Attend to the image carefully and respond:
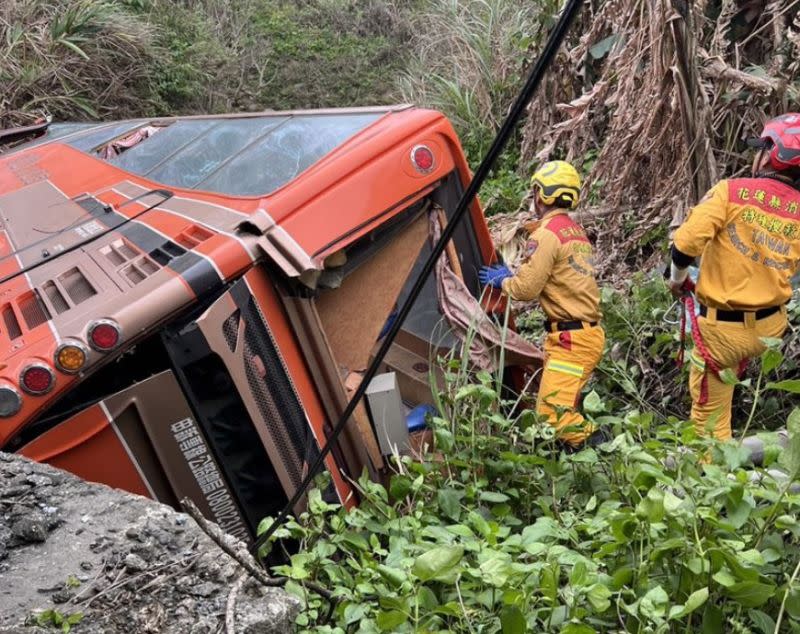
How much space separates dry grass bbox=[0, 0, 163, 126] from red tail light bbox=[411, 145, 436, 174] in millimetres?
8603

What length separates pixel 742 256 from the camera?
3803mm

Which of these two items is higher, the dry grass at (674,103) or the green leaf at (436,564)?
the green leaf at (436,564)

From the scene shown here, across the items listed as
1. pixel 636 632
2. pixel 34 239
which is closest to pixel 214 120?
pixel 34 239

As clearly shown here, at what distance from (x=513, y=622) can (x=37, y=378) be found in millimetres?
A: 1543

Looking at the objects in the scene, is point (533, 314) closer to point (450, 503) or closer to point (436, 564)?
point (450, 503)

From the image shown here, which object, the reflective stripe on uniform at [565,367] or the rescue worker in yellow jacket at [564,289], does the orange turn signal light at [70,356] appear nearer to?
the rescue worker in yellow jacket at [564,289]

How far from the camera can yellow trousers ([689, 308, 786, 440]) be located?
3.91 m

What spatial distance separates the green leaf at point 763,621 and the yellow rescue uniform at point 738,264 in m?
1.97

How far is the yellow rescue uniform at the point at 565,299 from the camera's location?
4184 mm

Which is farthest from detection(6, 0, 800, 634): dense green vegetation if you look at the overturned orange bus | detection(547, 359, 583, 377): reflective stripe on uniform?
the overturned orange bus

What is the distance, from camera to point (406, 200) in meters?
3.32

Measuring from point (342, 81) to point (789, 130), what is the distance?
10.5m

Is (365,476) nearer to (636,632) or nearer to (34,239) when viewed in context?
(636,632)

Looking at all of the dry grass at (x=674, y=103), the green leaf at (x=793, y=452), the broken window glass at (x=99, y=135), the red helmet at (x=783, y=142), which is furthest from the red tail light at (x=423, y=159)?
the broken window glass at (x=99, y=135)
